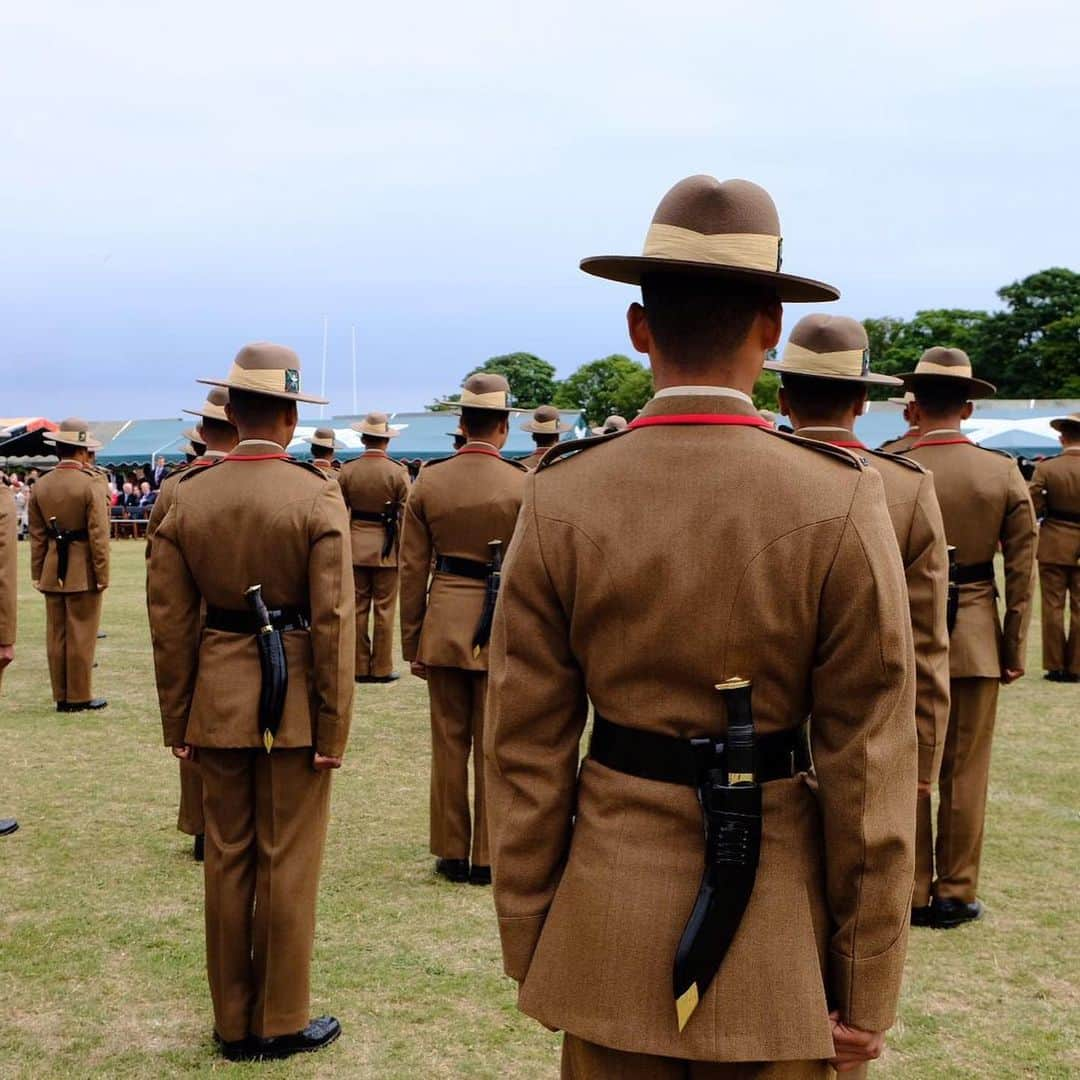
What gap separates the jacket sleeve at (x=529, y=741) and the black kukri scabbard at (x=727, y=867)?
1.07ft

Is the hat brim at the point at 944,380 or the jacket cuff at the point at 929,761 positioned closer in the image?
the jacket cuff at the point at 929,761

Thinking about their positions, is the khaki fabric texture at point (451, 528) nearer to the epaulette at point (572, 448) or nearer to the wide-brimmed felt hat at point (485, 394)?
the wide-brimmed felt hat at point (485, 394)

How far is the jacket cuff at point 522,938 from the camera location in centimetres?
225

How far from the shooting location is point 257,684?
13.2 feet

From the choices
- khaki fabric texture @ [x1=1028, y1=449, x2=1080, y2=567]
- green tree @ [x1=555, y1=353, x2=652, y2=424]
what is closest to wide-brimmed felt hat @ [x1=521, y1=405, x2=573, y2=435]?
khaki fabric texture @ [x1=1028, y1=449, x2=1080, y2=567]

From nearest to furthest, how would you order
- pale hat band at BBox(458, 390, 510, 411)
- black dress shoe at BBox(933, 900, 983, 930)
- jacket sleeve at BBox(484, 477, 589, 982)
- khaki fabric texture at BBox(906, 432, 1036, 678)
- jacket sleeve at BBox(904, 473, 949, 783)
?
jacket sleeve at BBox(484, 477, 589, 982), jacket sleeve at BBox(904, 473, 949, 783), black dress shoe at BBox(933, 900, 983, 930), khaki fabric texture at BBox(906, 432, 1036, 678), pale hat band at BBox(458, 390, 510, 411)

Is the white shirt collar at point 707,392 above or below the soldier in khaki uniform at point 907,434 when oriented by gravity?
above

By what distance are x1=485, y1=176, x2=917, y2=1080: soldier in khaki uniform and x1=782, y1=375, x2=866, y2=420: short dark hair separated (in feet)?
6.26

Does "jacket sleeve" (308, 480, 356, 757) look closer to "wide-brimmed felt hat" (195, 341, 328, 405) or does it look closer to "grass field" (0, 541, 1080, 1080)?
"wide-brimmed felt hat" (195, 341, 328, 405)

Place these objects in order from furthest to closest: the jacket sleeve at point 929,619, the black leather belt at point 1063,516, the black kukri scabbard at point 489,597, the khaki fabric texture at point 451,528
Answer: the black leather belt at point 1063,516, the khaki fabric texture at point 451,528, the black kukri scabbard at point 489,597, the jacket sleeve at point 929,619

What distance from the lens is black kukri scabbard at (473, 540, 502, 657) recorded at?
588 cm

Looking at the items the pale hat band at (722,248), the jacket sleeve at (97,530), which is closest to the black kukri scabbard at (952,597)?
the pale hat band at (722,248)

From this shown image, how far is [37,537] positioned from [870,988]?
31.0ft

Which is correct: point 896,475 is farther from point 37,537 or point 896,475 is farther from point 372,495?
point 37,537
